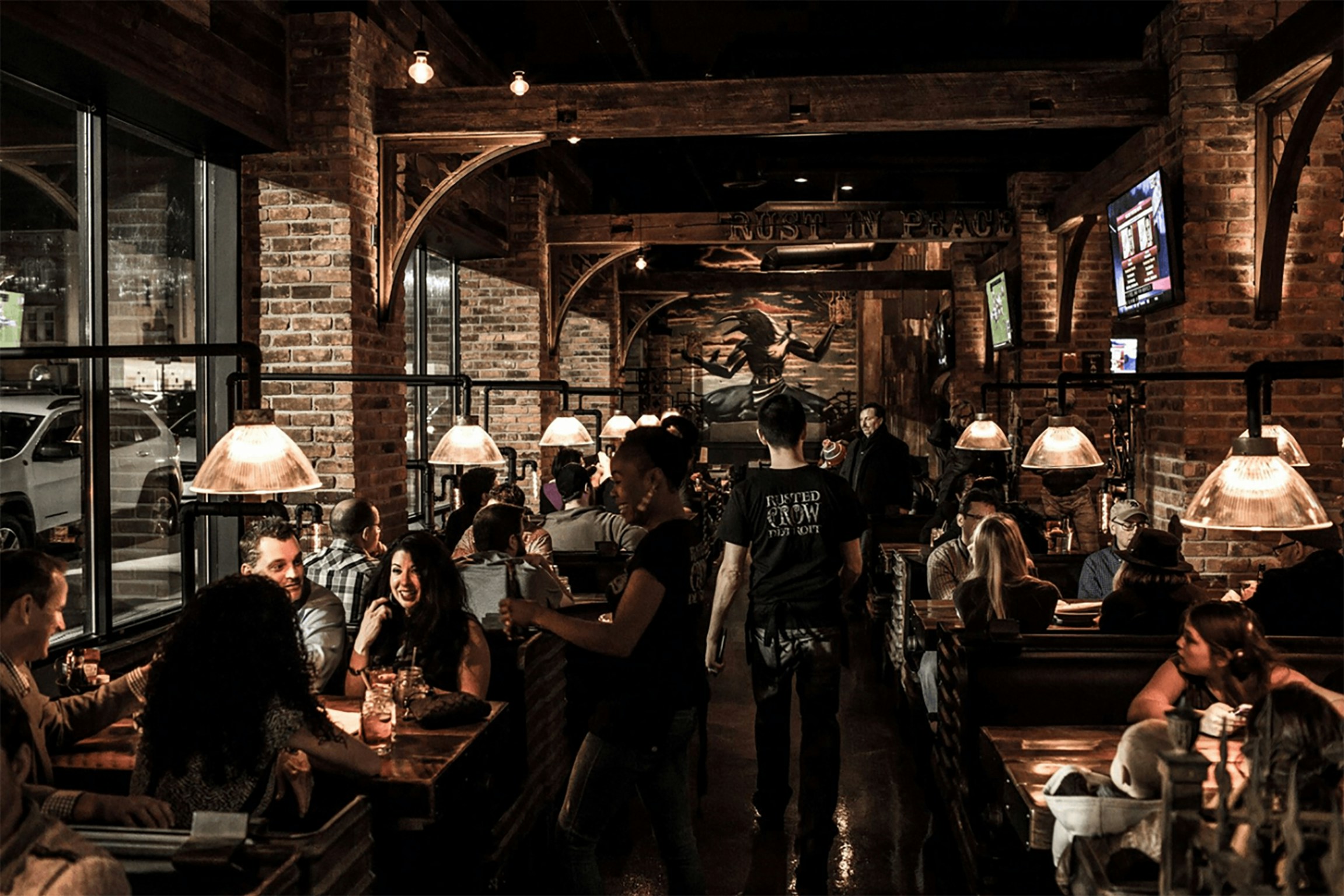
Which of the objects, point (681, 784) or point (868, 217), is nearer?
point (681, 784)

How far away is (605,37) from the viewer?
9344 mm

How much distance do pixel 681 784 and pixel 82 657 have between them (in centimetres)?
197

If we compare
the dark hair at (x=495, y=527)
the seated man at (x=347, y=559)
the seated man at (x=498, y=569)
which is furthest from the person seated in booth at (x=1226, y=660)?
the seated man at (x=347, y=559)

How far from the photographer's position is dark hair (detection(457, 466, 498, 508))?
6828 millimetres

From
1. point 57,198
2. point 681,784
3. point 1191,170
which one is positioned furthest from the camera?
point 1191,170

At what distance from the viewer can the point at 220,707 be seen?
2549mm

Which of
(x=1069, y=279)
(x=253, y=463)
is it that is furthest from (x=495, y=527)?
(x=1069, y=279)

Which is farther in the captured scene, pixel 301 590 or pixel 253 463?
pixel 301 590

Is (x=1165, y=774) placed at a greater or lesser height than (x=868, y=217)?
lesser

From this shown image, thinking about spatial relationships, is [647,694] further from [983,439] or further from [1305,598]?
[983,439]

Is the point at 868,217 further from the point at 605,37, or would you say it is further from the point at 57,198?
the point at 57,198

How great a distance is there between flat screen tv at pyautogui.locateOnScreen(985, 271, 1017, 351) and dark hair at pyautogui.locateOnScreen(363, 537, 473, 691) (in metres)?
7.28

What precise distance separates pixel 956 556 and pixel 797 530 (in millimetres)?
1800

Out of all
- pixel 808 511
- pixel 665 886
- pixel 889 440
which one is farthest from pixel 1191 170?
pixel 665 886
